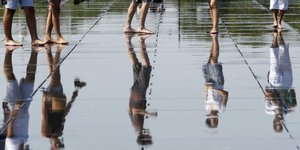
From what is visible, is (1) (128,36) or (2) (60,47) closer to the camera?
(2) (60,47)

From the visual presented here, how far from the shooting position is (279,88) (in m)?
11.1

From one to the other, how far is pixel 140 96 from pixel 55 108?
1238 mm

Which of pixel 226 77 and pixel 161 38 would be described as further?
pixel 161 38

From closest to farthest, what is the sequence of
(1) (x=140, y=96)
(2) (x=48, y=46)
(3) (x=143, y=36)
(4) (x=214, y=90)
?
(1) (x=140, y=96)
(4) (x=214, y=90)
(2) (x=48, y=46)
(3) (x=143, y=36)

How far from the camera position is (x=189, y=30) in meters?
18.7

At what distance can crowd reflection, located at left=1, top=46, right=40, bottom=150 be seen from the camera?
8219 millimetres

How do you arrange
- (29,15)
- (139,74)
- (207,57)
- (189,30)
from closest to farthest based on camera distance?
(139,74) → (207,57) → (29,15) → (189,30)

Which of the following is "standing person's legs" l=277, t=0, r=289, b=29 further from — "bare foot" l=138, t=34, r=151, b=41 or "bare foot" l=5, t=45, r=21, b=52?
"bare foot" l=5, t=45, r=21, b=52

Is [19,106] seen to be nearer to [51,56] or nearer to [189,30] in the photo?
[51,56]

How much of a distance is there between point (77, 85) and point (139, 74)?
1.17 m

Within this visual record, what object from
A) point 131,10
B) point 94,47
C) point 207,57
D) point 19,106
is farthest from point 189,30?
point 19,106

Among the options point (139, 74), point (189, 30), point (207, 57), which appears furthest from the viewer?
point (189, 30)

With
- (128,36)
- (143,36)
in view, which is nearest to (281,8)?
(143,36)

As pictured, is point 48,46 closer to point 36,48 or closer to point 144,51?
point 36,48
